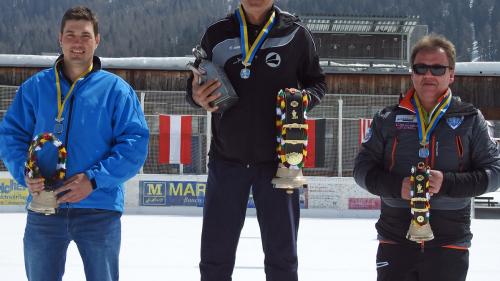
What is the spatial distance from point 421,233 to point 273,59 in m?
0.99

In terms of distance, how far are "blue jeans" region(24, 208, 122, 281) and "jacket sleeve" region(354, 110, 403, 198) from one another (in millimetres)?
1130

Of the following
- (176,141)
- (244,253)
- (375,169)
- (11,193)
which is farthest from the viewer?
(176,141)

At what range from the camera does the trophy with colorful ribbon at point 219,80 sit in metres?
2.78

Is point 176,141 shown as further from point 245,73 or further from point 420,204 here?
point 420,204

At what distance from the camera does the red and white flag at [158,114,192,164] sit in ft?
43.7

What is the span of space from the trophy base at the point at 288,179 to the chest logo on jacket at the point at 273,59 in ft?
1.57

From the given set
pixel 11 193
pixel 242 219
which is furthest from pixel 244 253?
pixel 11 193

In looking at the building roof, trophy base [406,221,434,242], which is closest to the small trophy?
trophy base [406,221,434,242]

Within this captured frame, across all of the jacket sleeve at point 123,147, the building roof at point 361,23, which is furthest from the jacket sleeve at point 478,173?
the building roof at point 361,23

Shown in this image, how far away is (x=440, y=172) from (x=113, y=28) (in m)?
83.0

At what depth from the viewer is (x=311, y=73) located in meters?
3.02

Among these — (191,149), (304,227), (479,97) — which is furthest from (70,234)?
(479,97)

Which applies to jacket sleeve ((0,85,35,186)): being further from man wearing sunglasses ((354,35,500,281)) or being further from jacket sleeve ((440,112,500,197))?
jacket sleeve ((440,112,500,197))

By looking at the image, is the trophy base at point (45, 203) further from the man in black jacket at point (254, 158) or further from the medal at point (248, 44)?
the medal at point (248, 44)
